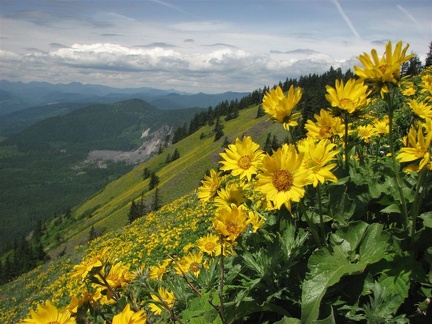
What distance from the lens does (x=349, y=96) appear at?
9.25ft

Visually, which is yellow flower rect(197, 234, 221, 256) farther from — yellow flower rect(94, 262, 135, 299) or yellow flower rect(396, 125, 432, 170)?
yellow flower rect(396, 125, 432, 170)

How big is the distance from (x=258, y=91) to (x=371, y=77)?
154 metres

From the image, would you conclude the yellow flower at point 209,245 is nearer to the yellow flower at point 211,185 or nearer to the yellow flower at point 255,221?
the yellow flower at point 211,185

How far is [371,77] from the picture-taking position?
2.28 metres

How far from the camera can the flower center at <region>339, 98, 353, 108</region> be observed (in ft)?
8.96

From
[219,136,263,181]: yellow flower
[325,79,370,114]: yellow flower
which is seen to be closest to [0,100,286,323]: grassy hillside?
[219,136,263,181]: yellow flower

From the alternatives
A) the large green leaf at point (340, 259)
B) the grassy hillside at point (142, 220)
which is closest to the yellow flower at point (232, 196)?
the large green leaf at point (340, 259)

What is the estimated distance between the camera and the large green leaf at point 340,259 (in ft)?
7.25

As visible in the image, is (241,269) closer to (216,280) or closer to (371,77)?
(216,280)

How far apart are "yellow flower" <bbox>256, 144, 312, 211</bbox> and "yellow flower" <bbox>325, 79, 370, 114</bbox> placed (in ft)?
2.11

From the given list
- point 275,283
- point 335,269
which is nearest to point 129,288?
point 275,283

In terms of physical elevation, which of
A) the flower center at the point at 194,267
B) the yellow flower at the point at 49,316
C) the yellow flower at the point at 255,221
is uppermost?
the yellow flower at the point at 255,221

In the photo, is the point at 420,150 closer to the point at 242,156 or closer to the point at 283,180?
the point at 283,180

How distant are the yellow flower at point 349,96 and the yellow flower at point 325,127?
1.08 ft
